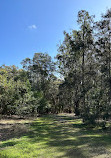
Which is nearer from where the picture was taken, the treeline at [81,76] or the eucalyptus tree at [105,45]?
the treeline at [81,76]

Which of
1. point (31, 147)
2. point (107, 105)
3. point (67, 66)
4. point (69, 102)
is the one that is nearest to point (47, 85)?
point (69, 102)

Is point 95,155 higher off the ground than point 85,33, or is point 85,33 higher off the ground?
point 85,33

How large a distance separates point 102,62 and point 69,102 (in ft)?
50.4

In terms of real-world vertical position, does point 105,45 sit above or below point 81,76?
above

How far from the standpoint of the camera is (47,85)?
3050 centimetres

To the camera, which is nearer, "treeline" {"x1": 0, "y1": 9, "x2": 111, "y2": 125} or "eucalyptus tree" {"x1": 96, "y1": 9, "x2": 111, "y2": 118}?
"treeline" {"x1": 0, "y1": 9, "x2": 111, "y2": 125}

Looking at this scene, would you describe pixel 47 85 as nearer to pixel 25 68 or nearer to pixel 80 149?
pixel 25 68

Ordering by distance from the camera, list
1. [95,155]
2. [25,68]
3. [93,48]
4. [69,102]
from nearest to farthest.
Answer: [95,155] < [93,48] < [69,102] < [25,68]

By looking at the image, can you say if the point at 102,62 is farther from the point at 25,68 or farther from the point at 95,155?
the point at 25,68

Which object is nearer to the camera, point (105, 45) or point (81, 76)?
point (105, 45)

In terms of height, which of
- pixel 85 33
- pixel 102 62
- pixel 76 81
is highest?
pixel 85 33

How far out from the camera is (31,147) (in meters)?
5.67

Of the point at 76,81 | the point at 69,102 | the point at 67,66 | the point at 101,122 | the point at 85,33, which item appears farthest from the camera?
the point at 69,102

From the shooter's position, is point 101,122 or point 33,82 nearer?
point 101,122
